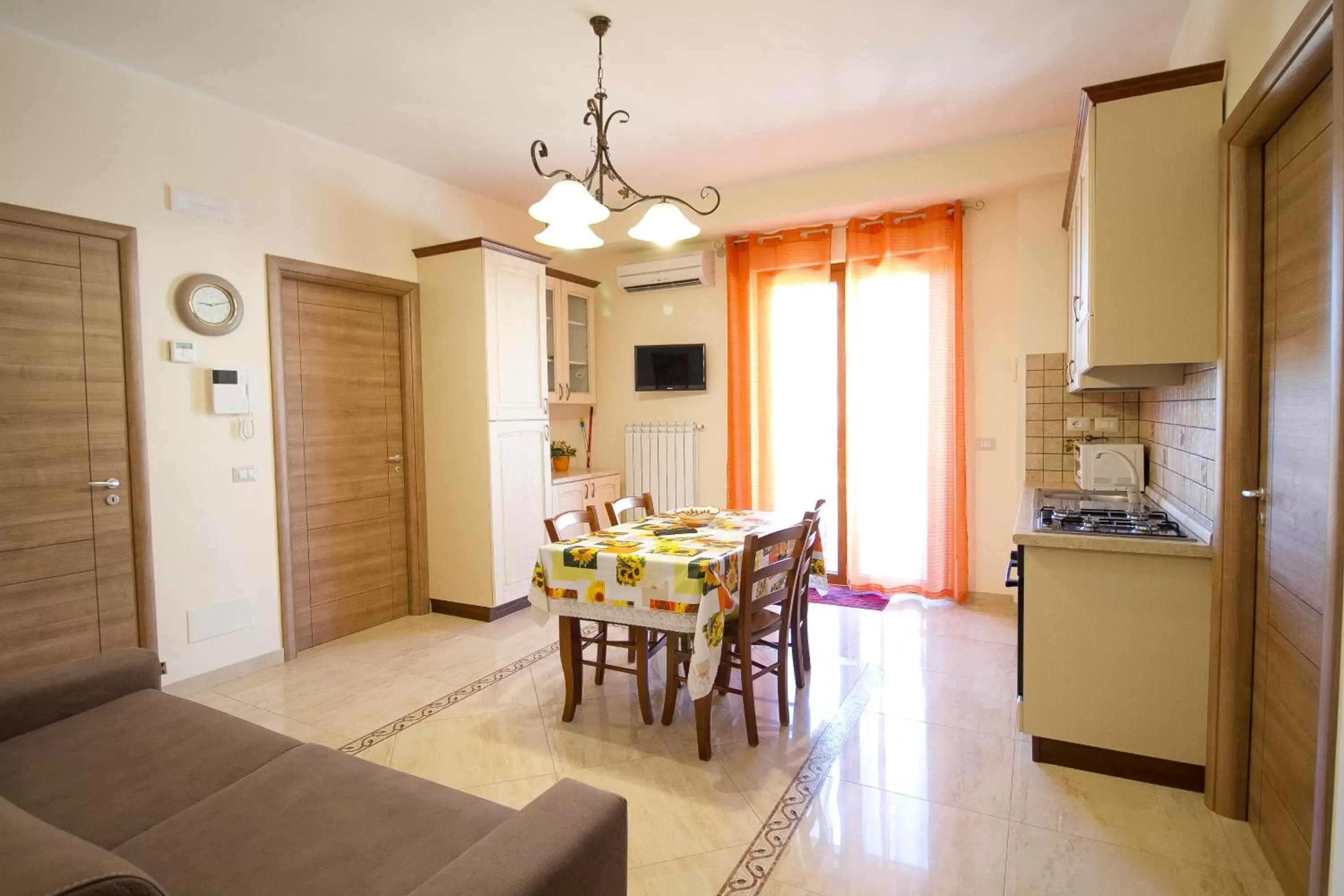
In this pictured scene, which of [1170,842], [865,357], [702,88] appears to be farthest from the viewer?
[865,357]

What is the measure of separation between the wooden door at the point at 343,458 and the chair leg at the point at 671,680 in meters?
2.23

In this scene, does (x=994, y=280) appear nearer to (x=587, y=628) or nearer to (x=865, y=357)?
(x=865, y=357)

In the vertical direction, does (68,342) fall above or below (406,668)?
above

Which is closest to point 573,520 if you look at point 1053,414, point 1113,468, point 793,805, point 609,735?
point 609,735

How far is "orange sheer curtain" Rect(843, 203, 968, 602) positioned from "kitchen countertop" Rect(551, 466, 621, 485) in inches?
73.0

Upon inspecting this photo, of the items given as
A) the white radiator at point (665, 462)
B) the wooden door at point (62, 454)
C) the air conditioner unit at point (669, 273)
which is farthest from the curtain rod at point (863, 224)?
the wooden door at point (62, 454)

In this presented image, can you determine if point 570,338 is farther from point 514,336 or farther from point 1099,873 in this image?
point 1099,873

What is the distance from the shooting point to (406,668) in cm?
338

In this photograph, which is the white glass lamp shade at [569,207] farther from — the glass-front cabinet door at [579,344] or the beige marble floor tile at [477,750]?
the glass-front cabinet door at [579,344]

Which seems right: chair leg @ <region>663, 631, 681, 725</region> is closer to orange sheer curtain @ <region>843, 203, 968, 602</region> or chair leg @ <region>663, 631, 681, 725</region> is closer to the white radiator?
orange sheer curtain @ <region>843, 203, 968, 602</region>

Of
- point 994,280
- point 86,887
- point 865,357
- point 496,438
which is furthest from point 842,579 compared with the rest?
point 86,887

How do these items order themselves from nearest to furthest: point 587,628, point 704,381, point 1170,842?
point 1170,842
point 587,628
point 704,381

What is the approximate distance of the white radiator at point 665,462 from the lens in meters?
5.14

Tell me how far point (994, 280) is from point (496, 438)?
3287mm
